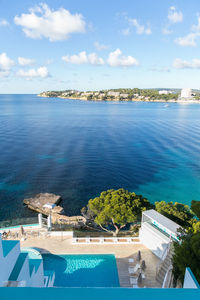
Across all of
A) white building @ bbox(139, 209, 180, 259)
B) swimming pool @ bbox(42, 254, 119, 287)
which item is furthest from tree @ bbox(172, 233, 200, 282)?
swimming pool @ bbox(42, 254, 119, 287)

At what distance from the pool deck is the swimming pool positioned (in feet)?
1.36

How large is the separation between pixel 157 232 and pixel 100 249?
4428 millimetres

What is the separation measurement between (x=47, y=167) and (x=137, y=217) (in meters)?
24.9

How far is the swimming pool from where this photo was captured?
1291 centimetres

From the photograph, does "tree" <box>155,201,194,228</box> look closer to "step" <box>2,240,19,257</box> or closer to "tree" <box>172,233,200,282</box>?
"tree" <box>172,233,200,282</box>

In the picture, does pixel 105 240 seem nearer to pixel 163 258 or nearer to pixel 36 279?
pixel 163 258

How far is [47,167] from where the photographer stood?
129ft

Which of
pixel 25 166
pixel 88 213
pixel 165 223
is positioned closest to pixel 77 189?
pixel 88 213

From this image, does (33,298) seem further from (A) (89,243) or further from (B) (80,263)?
(A) (89,243)

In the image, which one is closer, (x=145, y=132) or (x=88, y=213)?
(x=88, y=213)

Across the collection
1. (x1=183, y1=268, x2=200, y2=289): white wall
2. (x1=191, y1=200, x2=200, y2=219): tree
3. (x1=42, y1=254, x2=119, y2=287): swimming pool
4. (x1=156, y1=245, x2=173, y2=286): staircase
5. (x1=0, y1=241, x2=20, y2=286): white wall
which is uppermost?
(x1=183, y1=268, x2=200, y2=289): white wall

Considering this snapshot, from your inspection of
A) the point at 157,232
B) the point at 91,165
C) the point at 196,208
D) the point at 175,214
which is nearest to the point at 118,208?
the point at 157,232

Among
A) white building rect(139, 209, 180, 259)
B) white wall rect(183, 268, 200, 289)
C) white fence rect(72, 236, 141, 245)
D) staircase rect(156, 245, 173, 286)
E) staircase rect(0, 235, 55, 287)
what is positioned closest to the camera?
white wall rect(183, 268, 200, 289)

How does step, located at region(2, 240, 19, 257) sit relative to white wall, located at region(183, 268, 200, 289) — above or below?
below
